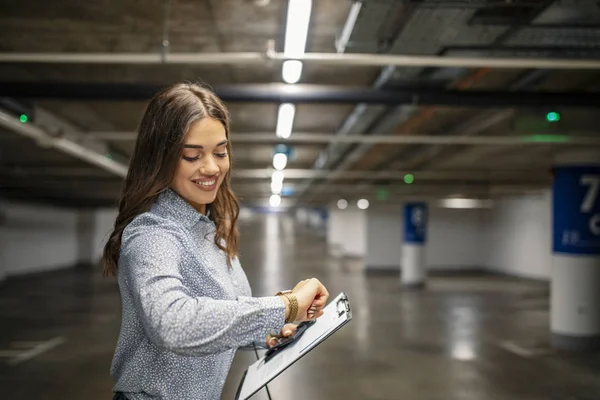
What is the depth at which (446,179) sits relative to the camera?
17.6m

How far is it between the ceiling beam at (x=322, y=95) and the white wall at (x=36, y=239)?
49.3ft

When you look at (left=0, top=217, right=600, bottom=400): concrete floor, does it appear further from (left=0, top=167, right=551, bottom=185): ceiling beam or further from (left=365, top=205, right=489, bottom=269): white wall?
(left=365, top=205, right=489, bottom=269): white wall

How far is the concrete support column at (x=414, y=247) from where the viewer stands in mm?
19656

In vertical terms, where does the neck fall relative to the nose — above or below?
below

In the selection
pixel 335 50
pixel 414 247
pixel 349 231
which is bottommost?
pixel 414 247

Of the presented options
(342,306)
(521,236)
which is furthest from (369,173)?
(342,306)

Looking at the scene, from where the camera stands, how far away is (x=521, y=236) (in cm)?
2277

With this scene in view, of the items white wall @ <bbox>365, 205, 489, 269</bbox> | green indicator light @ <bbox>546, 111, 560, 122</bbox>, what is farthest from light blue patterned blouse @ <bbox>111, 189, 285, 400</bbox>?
white wall @ <bbox>365, 205, 489, 269</bbox>

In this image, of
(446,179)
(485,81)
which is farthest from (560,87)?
(446,179)

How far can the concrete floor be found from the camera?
707 centimetres

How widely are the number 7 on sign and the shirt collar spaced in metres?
9.89

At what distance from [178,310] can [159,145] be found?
1.20 feet

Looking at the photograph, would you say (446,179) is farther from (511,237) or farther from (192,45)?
(192,45)

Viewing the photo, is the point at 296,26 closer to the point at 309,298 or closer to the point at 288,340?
the point at 288,340
